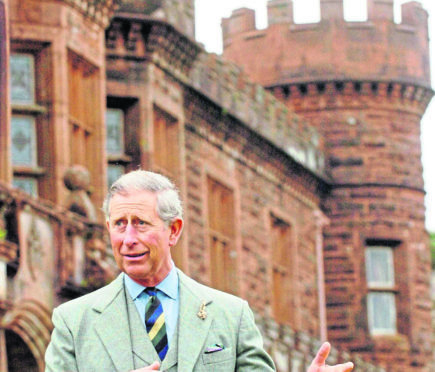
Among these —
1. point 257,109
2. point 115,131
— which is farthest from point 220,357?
point 257,109

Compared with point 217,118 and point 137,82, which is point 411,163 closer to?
point 217,118

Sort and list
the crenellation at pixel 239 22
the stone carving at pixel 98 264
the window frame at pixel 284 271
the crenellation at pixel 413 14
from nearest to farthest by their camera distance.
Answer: the stone carving at pixel 98 264, the window frame at pixel 284 271, the crenellation at pixel 239 22, the crenellation at pixel 413 14

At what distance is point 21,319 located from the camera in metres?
13.6

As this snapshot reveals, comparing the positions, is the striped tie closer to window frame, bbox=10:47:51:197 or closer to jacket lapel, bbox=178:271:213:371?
jacket lapel, bbox=178:271:213:371

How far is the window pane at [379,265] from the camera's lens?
1092 inches

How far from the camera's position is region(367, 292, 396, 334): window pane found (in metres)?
27.6

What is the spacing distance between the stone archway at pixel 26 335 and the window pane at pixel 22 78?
2.70m

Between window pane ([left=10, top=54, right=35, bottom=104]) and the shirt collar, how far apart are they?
36.6 ft

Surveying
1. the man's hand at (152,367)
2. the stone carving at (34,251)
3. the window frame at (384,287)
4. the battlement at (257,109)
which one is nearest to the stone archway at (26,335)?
the stone carving at (34,251)

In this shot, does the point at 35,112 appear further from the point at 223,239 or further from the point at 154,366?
the point at 154,366

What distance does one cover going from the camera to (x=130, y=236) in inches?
189

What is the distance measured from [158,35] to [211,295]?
46.4 ft

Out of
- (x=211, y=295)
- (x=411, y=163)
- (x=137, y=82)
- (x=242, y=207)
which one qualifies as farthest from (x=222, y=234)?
(x=211, y=295)

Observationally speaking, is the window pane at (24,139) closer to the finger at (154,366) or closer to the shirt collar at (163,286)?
the shirt collar at (163,286)
